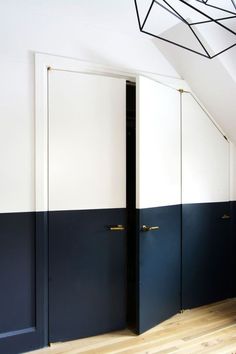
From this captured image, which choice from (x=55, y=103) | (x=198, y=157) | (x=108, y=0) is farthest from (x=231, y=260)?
(x=108, y=0)

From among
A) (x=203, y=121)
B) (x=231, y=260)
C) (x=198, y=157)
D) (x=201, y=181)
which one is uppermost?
(x=203, y=121)

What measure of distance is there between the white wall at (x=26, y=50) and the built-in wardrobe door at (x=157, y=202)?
2.12 feet

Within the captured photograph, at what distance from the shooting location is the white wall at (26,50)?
2402 millimetres

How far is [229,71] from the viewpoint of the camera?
2.75 metres

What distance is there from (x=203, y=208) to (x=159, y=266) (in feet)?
2.73

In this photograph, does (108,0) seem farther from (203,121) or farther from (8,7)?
A: (203,121)

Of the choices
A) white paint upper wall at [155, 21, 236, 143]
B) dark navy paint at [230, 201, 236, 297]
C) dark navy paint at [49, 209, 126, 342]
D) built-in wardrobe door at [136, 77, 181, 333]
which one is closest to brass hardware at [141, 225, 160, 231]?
built-in wardrobe door at [136, 77, 181, 333]

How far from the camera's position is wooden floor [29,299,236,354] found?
8.11ft

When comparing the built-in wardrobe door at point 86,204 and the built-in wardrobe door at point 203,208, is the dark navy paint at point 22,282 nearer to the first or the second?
the built-in wardrobe door at point 86,204

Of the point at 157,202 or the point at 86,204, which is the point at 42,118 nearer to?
the point at 86,204

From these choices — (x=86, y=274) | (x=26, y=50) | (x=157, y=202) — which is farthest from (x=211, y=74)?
(x=86, y=274)

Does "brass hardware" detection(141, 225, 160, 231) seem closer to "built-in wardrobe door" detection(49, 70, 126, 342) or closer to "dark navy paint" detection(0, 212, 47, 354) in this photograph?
"built-in wardrobe door" detection(49, 70, 126, 342)

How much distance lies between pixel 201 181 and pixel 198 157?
0.83 ft

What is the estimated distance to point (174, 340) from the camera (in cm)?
263
